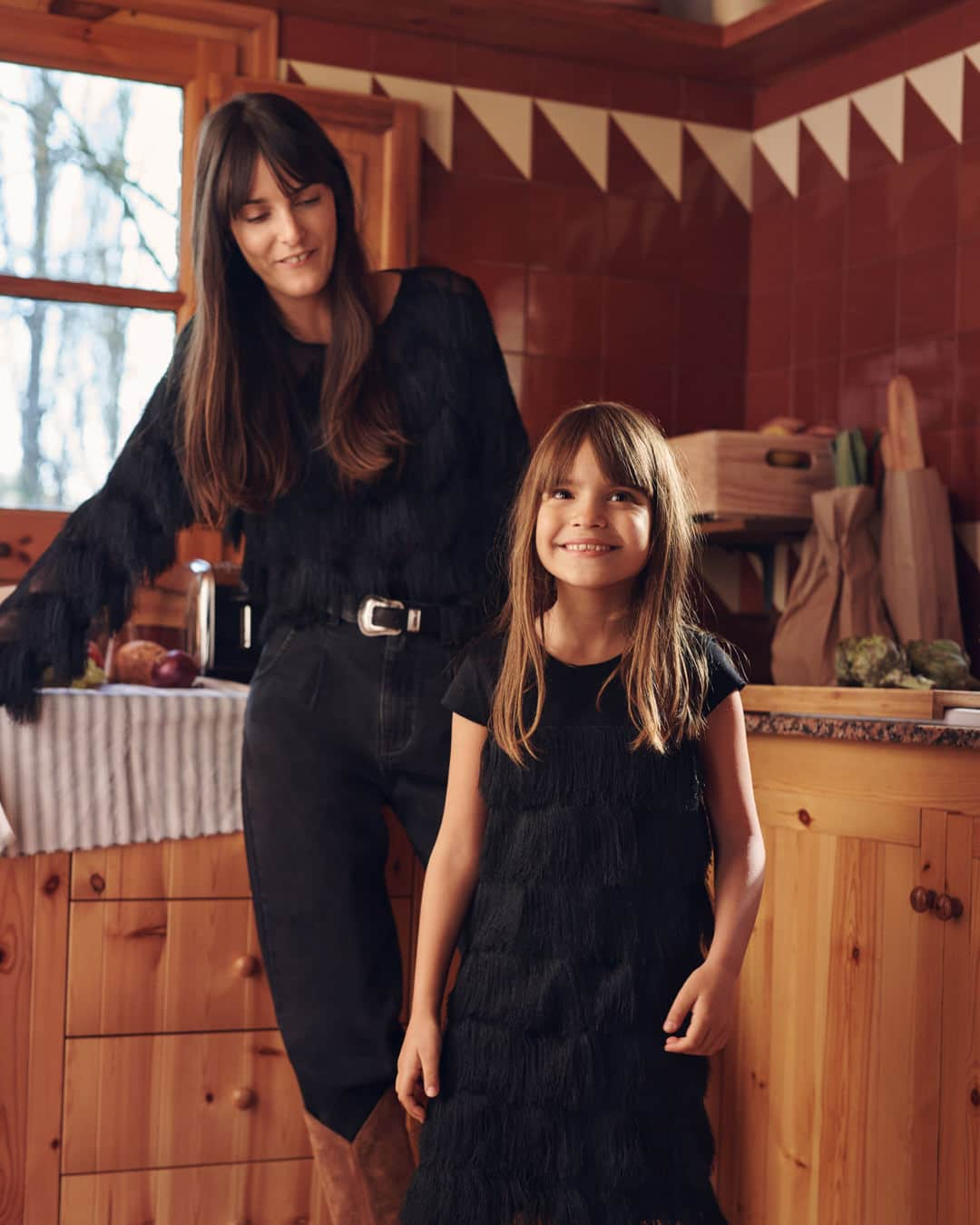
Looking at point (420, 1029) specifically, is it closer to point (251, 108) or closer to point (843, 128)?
point (251, 108)

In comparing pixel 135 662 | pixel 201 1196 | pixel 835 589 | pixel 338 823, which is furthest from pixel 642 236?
pixel 201 1196

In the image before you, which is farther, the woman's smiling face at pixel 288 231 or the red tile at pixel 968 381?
the red tile at pixel 968 381

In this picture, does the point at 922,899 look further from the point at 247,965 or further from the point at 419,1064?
the point at 247,965

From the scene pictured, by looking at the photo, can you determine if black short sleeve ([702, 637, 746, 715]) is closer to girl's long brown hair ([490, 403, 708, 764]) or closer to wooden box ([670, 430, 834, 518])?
girl's long brown hair ([490, 403, 708, 764])

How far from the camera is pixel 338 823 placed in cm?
159

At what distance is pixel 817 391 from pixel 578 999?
1.66m

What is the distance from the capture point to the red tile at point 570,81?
2629 millimetres

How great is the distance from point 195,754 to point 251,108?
0.82 metres

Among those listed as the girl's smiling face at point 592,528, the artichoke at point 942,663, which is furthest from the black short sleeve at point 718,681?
the artichoke at point 942,663

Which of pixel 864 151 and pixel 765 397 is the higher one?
pixel 864 151

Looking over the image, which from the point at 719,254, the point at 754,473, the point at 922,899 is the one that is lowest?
the point at 922,899

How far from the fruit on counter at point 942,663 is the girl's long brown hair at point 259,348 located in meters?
0.82

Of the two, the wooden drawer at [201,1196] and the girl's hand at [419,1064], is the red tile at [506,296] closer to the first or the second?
the wooden drawer at [201,1196]

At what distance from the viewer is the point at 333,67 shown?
2508 millimetres
